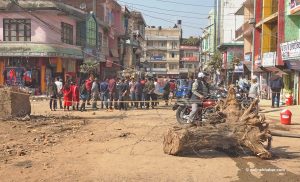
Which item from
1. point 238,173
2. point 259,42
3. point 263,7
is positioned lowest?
point 238,173

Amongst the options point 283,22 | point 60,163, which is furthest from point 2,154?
point 283,22

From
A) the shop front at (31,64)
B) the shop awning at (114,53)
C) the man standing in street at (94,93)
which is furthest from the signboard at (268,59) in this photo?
the shop awning at (114,53)

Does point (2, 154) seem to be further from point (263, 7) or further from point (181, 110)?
point (263, 7)

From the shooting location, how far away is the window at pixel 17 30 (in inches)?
1455

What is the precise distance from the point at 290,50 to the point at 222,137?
1813cm

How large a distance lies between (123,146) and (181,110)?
18.5ft

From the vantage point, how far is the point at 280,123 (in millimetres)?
17391

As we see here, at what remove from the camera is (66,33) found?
130 feet

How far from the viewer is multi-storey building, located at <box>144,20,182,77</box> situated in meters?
108

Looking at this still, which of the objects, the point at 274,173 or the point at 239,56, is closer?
the point at 274,173

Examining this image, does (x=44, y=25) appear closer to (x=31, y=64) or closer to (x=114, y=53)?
(x=31, y=64)

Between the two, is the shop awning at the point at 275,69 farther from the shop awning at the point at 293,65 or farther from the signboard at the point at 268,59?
the shop awning at the point at 293,65

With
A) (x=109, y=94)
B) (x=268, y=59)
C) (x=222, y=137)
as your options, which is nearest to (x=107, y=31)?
(x=268, y=59)

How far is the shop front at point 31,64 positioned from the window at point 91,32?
5.82 m
